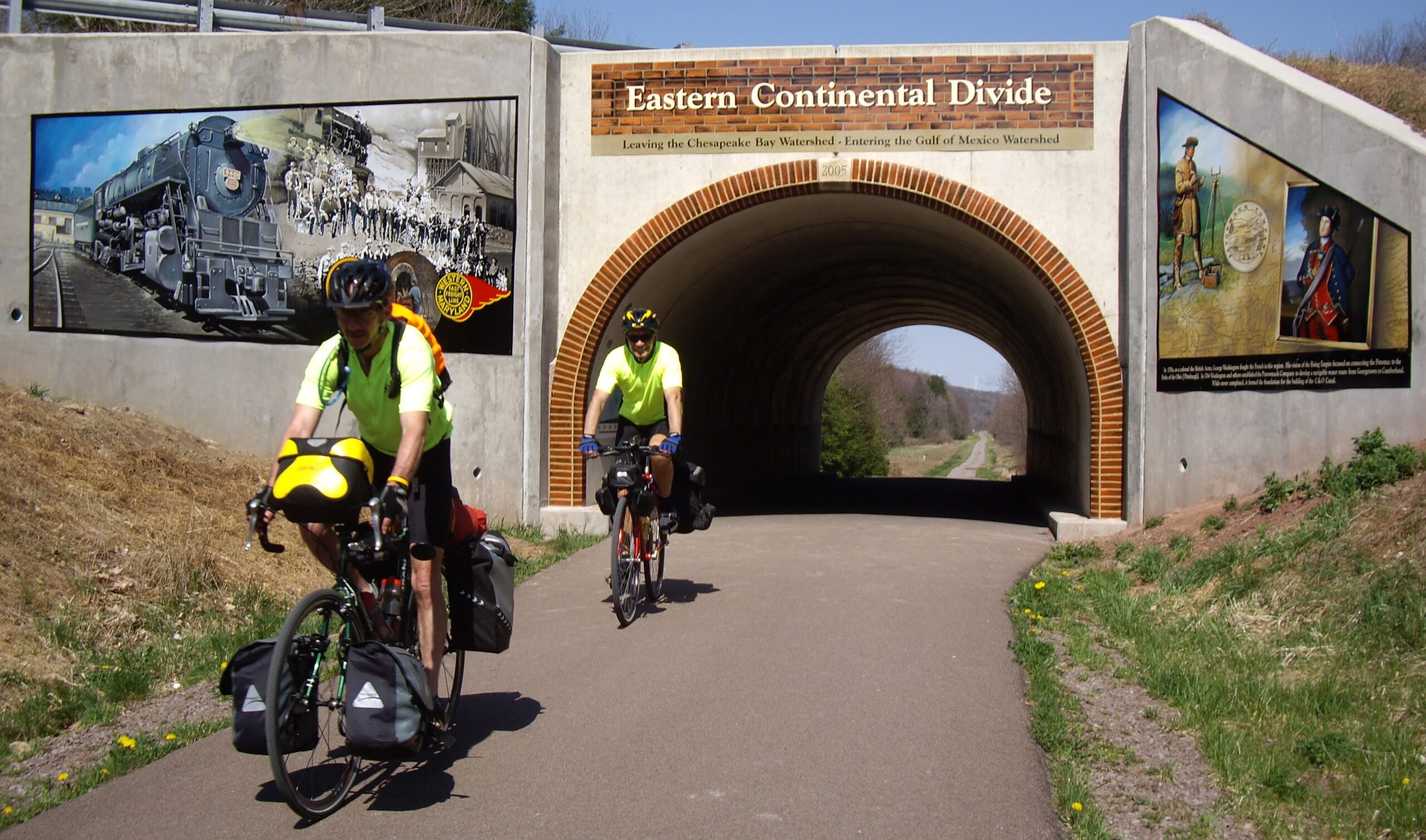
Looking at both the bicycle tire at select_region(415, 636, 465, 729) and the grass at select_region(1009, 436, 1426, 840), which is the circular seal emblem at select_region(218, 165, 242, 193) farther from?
the bicycle tire at select_region(415, 636, 465, 729)

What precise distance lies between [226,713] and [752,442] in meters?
17.2

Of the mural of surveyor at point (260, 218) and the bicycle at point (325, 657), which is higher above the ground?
the mural of surveyor at point (260, 218)

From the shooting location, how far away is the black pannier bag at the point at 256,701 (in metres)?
4.02

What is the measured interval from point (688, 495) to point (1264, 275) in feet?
19.3

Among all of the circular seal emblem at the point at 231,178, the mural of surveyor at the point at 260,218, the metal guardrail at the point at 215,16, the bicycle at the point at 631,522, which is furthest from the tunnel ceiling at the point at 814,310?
the bicycle at the point at 631,522

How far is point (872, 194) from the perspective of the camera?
12.5m

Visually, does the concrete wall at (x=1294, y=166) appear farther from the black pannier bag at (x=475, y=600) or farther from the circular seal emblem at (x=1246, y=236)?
the black pannier bag at (x=475, y=600)

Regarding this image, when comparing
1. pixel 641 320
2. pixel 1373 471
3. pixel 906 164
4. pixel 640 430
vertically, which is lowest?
pixel 1373 471

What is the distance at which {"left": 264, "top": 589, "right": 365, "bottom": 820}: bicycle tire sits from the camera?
3.92m

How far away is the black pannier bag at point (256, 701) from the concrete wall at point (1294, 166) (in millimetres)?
9117

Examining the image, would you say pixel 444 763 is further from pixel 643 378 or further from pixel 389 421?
pixel 643 378

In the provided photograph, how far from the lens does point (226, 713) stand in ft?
18.7

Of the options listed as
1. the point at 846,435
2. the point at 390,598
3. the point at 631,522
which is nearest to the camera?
the point at 390,598

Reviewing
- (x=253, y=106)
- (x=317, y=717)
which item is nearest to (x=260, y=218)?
(x=253, y=106)
